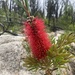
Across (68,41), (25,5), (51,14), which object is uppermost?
(25,5)

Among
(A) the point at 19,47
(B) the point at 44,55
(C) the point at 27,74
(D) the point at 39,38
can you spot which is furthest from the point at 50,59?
(A) the point at 19,47

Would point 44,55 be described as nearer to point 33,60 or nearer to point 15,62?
point 33,60

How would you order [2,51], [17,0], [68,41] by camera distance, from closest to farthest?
[17,0]
[68,41]
[2,51]

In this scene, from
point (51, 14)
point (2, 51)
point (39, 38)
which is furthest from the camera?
point (51, 14)

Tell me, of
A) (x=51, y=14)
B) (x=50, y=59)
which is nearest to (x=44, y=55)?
(x=50, y=59)

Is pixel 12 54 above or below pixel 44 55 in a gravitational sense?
below

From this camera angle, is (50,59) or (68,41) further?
(68,41)
